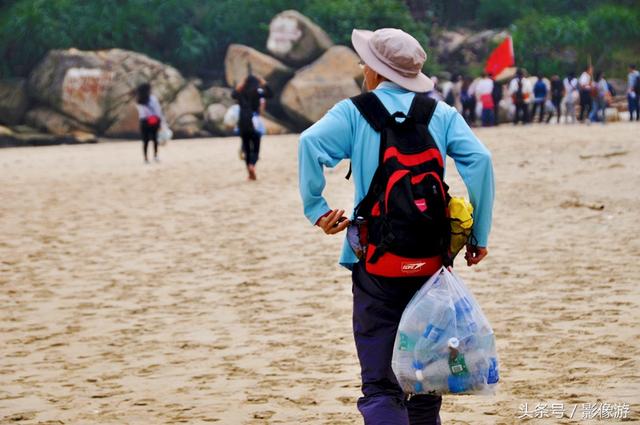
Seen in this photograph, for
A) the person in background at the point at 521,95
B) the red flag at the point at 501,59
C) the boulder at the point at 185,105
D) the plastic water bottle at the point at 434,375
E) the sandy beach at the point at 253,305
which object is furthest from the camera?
the boulder at the point at 185,105

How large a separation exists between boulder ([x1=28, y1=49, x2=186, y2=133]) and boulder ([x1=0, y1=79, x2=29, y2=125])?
0.45m

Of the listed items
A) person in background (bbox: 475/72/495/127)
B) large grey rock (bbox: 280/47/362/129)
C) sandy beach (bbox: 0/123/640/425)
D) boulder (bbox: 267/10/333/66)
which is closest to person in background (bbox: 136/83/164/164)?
sandy beach (bbox: 0/123/640/425)

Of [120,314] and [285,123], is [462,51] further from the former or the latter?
[120,314]

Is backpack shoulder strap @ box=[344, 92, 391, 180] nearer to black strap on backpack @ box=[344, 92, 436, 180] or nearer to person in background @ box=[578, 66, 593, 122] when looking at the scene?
black strap on backpack @ box=[344, 92, 436, 180]

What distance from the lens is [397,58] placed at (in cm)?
439

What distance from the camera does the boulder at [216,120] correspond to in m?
37.9

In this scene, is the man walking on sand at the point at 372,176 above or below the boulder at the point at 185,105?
above

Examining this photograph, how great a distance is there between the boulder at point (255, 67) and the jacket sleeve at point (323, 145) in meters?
33.6

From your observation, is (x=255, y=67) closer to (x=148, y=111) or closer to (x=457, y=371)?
Result: (x=148, y=111)

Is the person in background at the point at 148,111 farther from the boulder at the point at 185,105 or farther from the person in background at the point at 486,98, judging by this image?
the boulder at the point at 185,105

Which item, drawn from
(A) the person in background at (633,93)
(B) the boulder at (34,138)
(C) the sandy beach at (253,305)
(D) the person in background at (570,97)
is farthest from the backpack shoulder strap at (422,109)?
(B) the boulder at (34,138)

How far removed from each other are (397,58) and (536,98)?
31.8m

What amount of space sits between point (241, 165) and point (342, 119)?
19.7 metres

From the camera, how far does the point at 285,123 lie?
3831cm
